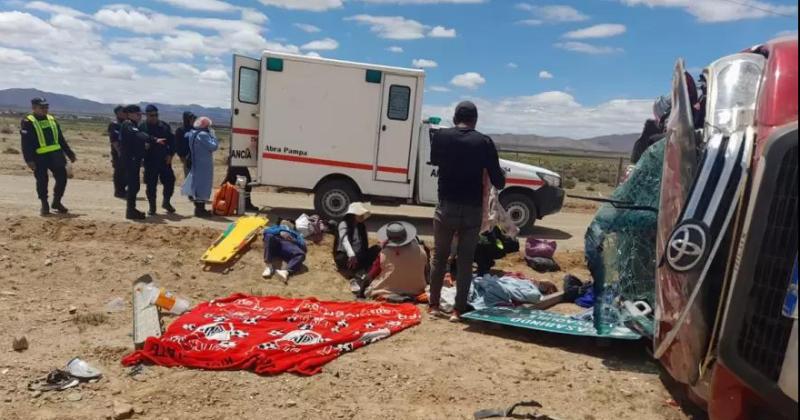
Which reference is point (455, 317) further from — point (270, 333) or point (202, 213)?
point (202, 213)

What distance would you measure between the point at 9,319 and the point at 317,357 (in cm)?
300

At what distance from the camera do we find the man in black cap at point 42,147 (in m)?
9.23

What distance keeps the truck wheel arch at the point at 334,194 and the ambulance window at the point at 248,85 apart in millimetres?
1752

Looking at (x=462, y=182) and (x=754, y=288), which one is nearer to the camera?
(x=754, y=288)

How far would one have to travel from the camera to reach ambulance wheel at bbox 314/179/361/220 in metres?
10.5

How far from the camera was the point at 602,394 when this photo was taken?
4.18m

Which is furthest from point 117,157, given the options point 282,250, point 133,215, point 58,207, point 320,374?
point 320,374

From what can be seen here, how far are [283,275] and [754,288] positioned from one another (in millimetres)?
5679

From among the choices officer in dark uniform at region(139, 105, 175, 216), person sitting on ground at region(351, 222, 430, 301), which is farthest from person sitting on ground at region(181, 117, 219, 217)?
person sitting on ground at region(351, 222, 430, 301)

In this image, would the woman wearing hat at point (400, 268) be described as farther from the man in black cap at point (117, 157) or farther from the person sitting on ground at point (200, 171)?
the man in black cap at point (117, 157)

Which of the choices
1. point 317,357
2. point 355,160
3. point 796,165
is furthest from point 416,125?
point 796,165

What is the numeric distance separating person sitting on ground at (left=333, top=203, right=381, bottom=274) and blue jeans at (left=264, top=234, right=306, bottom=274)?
44cm

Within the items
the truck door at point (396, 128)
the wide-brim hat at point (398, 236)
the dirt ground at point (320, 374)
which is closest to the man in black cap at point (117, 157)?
the truck door at point (396, 128)

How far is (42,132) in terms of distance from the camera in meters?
9.35
